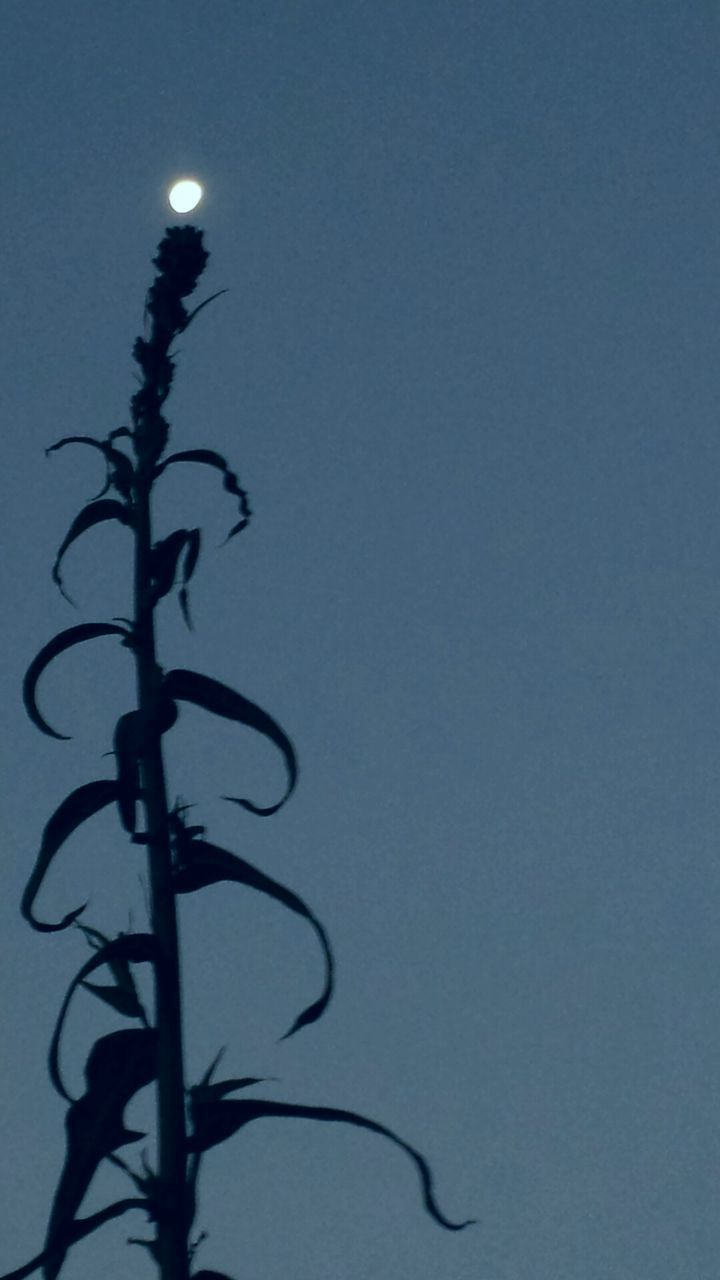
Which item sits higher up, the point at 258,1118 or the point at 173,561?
the point at 173,561

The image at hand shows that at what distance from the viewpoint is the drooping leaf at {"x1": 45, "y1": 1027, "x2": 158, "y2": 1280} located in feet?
6.67

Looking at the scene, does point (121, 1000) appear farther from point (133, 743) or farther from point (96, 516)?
point (96, 516)

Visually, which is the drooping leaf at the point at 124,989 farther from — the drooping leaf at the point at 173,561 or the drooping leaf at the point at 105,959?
the drooping leaf at the point at 173,561

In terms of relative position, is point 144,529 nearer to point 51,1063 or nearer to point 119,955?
point 119,955

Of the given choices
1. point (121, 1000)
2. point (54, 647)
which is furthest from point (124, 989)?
point (54, 647)

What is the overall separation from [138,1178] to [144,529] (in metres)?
1.15

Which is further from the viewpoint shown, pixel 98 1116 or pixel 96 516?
pixel 96 516

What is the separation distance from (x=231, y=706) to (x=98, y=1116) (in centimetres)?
69

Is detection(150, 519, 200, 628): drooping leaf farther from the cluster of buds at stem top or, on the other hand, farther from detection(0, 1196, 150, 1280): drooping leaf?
detection(0, 1196, 150, 1280): drooping leaf

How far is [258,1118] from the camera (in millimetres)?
2102

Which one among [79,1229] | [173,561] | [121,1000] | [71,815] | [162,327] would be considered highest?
[162,327]

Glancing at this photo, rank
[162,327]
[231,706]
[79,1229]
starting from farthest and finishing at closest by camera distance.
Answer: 1. [162,327]
2. [231,706]
3. [79,1229]

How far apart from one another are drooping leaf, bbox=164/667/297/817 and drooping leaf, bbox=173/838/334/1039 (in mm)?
167

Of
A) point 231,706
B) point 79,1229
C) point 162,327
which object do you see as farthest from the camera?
point 162,327
